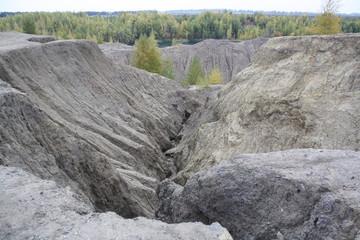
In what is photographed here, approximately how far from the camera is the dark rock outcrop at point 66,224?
551 centimetres

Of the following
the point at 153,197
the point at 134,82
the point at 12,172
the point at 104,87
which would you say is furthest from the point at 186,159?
the point at 12,172

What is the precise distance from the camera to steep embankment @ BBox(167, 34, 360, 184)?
1354 centimetres

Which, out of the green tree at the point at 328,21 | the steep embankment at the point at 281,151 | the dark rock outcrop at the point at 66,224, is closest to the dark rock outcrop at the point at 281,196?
the steep embankment at the point at 281,151

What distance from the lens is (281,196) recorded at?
656cm

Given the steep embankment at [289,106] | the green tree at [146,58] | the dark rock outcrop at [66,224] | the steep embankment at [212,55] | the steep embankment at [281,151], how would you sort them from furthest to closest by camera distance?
1. the steep embankment at [212,55]
2. the green tree at [146,58]
3. the steep embankment at [289,106]
4. the steep embankment at [281,151]
5. the dark rock outcrop at [66,224]

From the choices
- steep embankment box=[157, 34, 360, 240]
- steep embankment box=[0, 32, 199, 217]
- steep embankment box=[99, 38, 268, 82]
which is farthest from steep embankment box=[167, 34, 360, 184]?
steep embankment box=[99, 38, 268, 82]

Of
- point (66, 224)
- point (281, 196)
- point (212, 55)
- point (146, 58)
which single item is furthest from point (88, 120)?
point (212, 55)

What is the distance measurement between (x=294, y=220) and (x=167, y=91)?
23.2 meters

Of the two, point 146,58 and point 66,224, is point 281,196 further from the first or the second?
point 146,58

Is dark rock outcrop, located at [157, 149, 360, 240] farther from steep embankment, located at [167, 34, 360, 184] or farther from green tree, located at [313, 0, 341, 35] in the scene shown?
green tree, located at [313, 0, 341, 35]

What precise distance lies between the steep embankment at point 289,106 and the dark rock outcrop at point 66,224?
949cm

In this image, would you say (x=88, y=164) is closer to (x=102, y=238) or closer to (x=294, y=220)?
(x=102, y=238)

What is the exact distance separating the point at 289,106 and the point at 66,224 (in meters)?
12.7

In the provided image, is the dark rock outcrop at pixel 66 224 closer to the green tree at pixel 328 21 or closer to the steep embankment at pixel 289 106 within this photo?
the steep embankment at pixel 289 106
